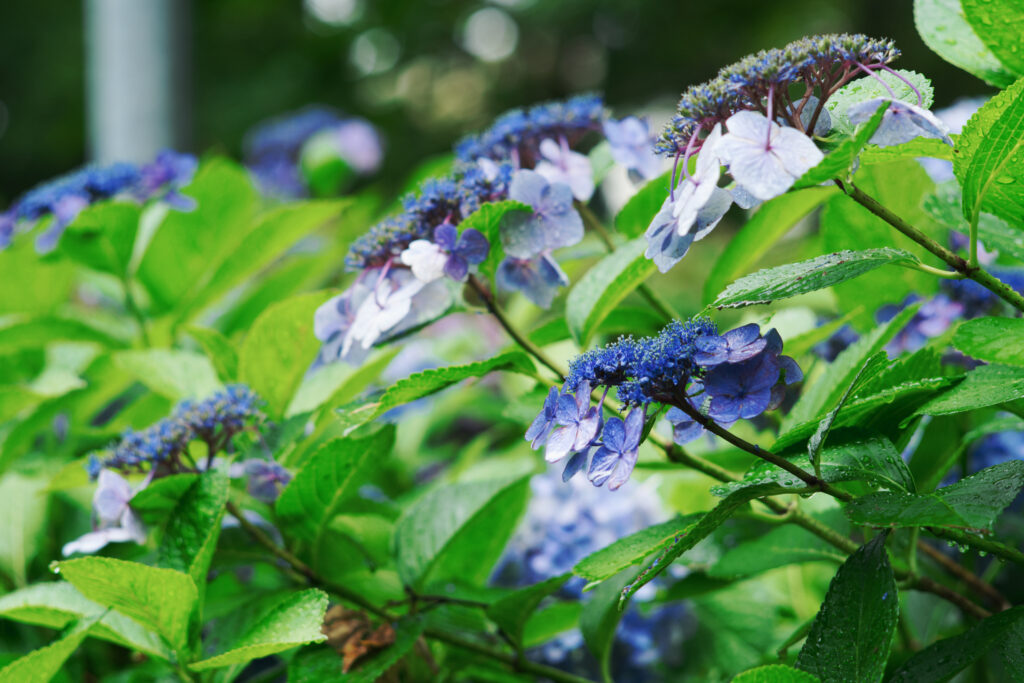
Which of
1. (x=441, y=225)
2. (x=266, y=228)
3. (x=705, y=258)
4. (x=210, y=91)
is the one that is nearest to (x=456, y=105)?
(x=210, y=91)

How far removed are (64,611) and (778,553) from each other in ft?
2.20

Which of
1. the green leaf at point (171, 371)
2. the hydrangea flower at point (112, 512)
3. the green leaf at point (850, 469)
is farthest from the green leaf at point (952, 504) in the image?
the green leaf at point (171, 371)

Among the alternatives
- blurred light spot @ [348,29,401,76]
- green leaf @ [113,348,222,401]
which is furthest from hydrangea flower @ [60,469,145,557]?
blurred light spot @ [348,29,401,76]

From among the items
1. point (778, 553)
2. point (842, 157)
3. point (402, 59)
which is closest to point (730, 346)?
point (842, 157)

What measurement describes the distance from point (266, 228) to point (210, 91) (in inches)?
260

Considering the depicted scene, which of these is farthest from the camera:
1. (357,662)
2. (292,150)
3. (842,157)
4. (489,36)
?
(489,36)

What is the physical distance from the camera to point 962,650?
63 centimetres

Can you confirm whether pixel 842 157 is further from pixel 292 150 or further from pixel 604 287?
pixel 292 150

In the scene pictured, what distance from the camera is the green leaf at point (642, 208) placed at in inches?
36.1

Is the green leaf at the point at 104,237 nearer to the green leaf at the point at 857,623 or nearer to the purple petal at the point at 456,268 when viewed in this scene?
the purple petal at the point at 456,268

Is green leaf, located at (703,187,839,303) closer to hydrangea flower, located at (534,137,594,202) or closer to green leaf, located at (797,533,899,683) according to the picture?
hydrangea flower, located at (534,137,594,202)

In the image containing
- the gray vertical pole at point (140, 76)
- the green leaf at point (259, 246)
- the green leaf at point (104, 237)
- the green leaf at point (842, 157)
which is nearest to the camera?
the green leaf at point (842, 157)

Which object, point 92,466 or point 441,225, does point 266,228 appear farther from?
point 441,225

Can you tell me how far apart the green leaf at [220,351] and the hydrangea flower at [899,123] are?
0.72 metres
